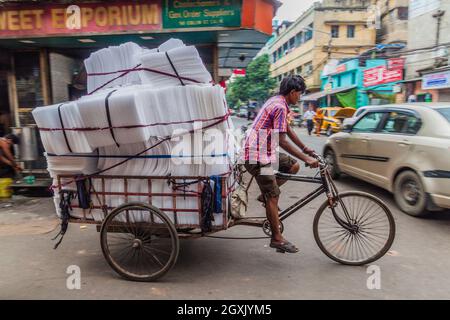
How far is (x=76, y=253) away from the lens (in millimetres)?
3779

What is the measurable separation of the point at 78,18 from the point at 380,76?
1749 centimetres

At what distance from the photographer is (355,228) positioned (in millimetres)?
3373

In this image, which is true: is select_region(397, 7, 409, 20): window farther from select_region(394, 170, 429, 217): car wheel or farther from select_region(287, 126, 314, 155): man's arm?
select_region(287, 126, 314, 155): man's arm

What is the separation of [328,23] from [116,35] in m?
26.5

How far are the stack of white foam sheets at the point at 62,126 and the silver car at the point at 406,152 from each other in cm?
395

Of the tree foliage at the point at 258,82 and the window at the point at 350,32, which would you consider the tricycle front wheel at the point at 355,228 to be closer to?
the window at the point at 350,32

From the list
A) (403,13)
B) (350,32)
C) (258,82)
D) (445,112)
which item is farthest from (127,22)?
(258,82)

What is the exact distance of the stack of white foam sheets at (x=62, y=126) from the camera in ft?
9.70

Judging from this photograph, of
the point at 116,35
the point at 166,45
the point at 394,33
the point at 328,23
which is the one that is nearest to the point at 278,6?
the point at 116,35

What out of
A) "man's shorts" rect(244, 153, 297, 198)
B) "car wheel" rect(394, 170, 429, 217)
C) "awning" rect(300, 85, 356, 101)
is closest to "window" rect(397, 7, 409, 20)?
"awning" rect(300, 85, 356, 101)

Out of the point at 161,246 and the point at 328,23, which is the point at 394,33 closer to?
the point at 328,23

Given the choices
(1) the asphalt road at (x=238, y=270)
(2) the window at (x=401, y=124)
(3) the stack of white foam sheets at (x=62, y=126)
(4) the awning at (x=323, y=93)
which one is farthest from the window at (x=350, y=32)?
(3) the stack of white foam sheets at (x=62, y=126)

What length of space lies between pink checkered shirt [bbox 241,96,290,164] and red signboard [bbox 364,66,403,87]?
1624cm

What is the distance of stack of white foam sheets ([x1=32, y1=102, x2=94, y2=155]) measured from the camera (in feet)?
9.70
